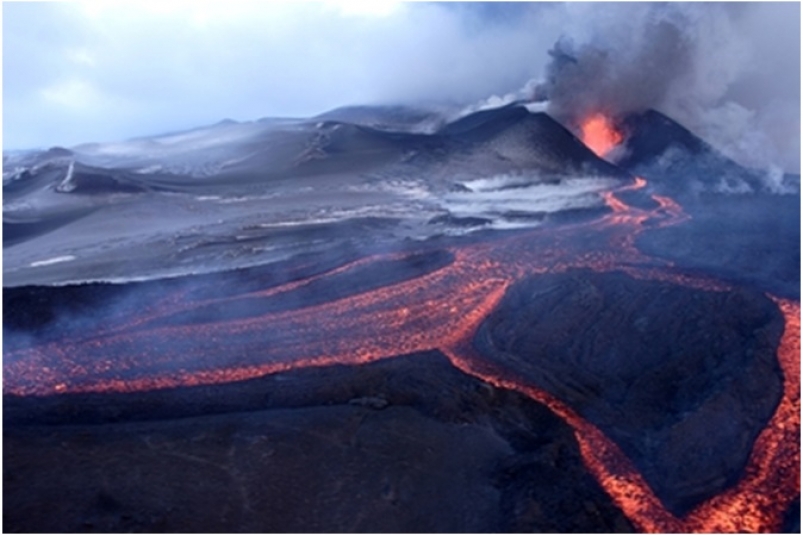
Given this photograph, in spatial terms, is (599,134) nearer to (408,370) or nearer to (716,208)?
(716,208)

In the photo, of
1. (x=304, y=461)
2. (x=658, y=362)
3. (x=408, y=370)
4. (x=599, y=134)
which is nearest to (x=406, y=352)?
(x=408, y=370)

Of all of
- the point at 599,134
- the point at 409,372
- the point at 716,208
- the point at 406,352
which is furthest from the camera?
the point at 599,134

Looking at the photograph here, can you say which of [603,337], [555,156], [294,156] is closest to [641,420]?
[603,337]

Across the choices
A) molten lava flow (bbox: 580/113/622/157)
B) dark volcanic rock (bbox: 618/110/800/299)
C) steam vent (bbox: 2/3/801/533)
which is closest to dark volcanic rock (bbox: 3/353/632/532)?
steam vent (bbox: 2/3/801/533)

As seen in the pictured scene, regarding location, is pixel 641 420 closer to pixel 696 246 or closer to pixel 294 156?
pixel 696 246

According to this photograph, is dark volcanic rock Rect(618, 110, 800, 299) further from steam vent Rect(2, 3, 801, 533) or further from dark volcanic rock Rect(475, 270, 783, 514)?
dark volcanic rock Rect(475, 270, 783, 514)

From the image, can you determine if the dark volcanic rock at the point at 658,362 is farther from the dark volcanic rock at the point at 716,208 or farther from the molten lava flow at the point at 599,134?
the molten lava flow at the point at 599,134

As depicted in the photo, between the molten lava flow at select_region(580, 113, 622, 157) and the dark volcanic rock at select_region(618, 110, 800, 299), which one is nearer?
the dark volcanic rock at select_region(618, 110, 800, 299)
